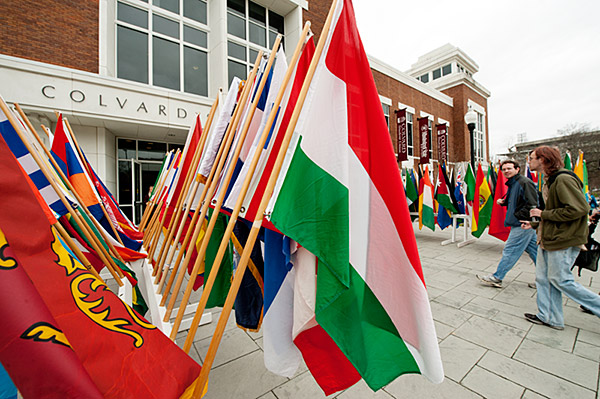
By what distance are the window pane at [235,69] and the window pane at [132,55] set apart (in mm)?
3131

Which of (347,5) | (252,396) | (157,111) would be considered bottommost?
(252,396)

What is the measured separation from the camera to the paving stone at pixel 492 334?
2.66 metres

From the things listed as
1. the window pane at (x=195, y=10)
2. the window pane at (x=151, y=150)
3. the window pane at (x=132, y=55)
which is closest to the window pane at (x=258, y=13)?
the window pane at (x=195, y=10)

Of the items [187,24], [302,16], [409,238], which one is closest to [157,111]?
[187,24]

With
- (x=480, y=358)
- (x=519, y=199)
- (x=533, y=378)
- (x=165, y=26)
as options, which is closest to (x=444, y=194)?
(x=519, y=199)

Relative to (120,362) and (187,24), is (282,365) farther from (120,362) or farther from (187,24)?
(187,24)

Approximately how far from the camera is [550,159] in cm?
287

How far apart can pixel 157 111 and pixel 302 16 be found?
27.7ft

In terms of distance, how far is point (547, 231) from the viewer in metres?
2.87

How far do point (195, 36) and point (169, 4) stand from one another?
4.36 ft

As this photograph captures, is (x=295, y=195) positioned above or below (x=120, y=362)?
above

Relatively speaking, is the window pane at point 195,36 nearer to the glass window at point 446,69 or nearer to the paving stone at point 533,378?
the paving stone at point 533,378

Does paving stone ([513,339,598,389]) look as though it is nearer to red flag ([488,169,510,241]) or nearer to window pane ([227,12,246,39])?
red flag ([488,169,510,241])

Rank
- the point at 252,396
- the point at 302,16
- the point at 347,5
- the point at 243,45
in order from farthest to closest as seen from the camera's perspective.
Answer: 1. the point at 302,16
2. the point at 243,45
3. the point at 252,396
4. the point at 347,5
